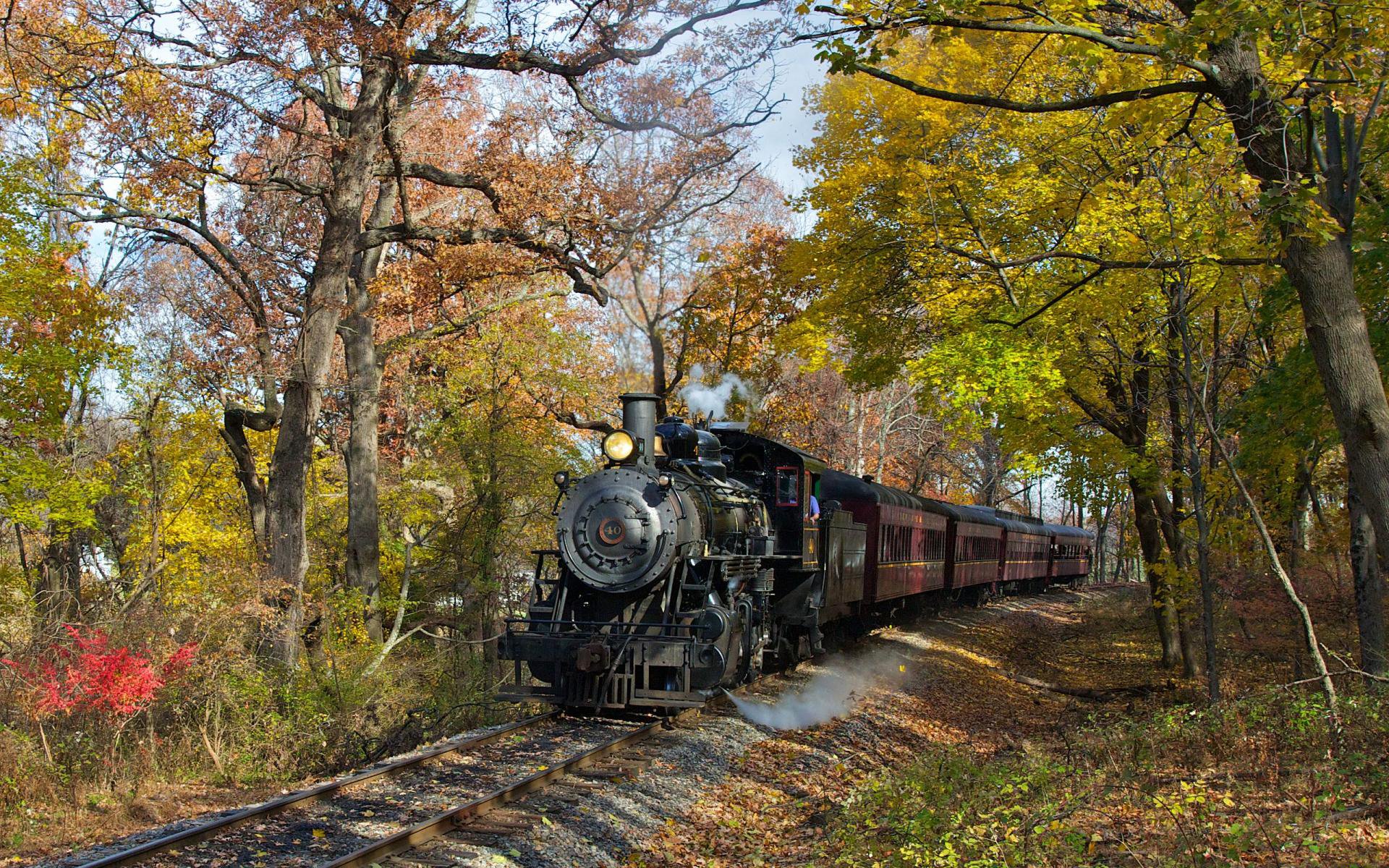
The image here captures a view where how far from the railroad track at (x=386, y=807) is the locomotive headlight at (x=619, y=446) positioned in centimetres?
311

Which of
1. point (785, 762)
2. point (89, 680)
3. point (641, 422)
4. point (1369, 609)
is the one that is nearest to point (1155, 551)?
point (1369, 609)

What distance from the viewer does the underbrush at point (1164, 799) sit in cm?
614

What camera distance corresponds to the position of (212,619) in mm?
11820

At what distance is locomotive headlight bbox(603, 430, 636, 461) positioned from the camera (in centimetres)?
1159

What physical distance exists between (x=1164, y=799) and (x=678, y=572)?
5.51 meters

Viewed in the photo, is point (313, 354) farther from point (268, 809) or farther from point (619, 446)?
point (268, 809)

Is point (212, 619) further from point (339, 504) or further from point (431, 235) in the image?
point (339, 504)

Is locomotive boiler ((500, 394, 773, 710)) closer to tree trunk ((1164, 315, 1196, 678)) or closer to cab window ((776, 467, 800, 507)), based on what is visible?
cab window ((776, 467, 800, 507))

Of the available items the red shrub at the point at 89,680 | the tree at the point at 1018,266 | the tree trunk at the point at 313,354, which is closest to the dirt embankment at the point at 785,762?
the tree at the point at 1018,266

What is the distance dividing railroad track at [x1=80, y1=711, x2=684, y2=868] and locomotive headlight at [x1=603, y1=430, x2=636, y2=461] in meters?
3.11

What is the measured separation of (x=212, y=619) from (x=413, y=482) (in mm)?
9865

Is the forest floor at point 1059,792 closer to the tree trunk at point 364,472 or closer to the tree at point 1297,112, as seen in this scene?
the tree at point 1297,112

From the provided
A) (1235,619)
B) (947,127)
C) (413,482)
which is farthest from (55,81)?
(1235,619)

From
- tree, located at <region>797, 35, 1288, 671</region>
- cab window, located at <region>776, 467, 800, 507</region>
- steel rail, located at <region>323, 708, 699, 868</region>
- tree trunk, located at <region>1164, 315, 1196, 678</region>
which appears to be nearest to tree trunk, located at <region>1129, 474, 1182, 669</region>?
tree, located at <region>797, 35, 1288, 671</region>
